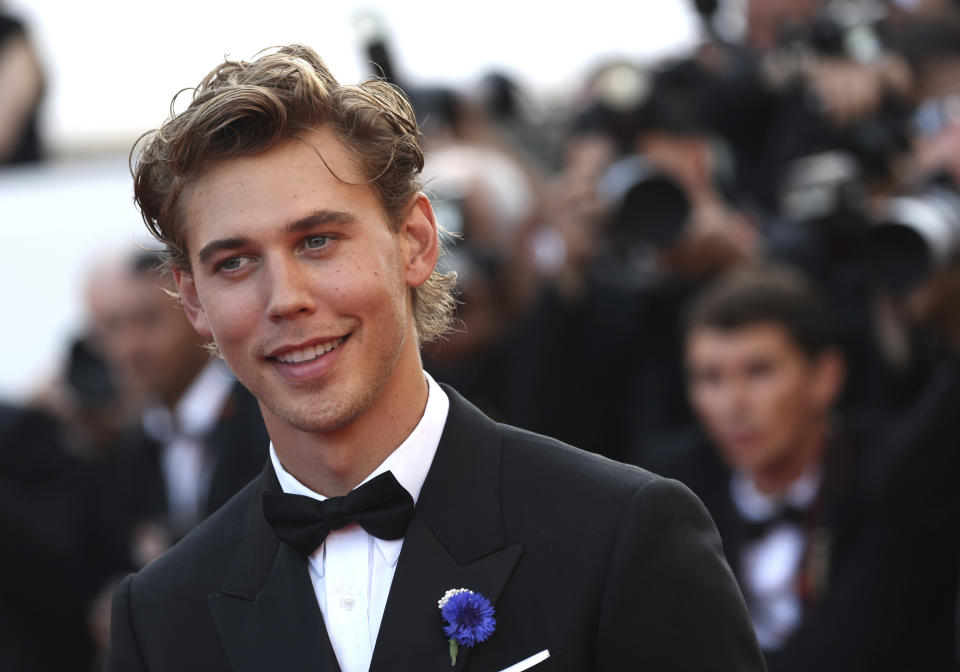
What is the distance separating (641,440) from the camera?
4.87 m

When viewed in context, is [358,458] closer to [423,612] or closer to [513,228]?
[423,612]

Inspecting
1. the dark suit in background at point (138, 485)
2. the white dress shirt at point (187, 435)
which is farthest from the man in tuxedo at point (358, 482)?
the white dress shirt at point (187, 435)

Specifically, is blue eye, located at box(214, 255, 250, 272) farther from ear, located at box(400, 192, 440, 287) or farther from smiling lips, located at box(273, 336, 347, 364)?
ear, located at box(400, 192, 440, 287)

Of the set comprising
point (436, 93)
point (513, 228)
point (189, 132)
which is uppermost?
point (436, 93)

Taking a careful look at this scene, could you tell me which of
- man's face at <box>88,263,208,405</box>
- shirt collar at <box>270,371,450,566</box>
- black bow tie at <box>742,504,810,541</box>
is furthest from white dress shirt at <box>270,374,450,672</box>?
man's face at <box>88,263,208,405</box>

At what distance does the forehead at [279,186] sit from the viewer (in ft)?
6.98

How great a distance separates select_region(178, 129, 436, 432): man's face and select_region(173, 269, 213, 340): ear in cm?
10

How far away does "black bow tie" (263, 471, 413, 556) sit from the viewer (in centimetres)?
220

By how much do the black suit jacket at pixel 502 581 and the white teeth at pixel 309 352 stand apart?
255 millimetres

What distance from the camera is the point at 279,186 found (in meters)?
2.13

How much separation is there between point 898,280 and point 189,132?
8.19ft

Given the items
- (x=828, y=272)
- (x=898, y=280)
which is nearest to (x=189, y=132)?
(x=898, y=280)

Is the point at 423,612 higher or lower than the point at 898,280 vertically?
lower

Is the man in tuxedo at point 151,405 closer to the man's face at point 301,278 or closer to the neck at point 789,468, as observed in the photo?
the neck at point 789,468
